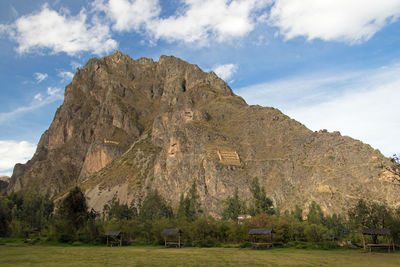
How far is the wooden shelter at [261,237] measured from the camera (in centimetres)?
5675

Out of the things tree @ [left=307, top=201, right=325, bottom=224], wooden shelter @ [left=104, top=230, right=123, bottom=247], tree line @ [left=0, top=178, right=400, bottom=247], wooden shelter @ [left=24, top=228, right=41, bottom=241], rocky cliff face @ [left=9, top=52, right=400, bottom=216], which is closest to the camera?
tree line @ [left=0, top=178, right=400, bottom=247]

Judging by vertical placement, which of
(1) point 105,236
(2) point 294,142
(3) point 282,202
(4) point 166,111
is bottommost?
(1) point 105,236

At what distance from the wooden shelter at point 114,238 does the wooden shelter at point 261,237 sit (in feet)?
87.3

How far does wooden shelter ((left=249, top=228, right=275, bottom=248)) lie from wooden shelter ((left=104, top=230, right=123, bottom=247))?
26610 millimetres

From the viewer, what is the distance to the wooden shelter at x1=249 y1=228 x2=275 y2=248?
56750 millimetres

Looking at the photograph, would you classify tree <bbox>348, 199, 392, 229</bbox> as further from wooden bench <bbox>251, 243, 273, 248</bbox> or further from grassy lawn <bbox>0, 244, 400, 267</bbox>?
wooden bench <bbox>251, 243, 273, 248</bbox>

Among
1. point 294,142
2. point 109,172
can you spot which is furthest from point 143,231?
point 109,172

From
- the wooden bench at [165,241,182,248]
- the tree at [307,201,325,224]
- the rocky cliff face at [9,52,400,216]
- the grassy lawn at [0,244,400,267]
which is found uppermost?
the rocky cliff face at [9,52,400,216]

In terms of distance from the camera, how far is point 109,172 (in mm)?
181250

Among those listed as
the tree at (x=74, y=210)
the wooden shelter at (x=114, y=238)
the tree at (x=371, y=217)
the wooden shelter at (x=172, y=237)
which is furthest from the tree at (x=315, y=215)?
the tree at (x=74, y=210)

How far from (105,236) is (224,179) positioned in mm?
62179

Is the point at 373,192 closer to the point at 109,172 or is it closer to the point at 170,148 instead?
the point at 170,148

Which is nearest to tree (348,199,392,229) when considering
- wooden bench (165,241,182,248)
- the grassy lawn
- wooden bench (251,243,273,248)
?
the grassy lawn

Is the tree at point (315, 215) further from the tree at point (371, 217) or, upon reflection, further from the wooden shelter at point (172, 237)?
the wooden shelter at point (172, 237)
